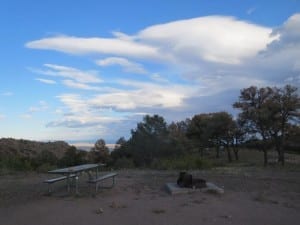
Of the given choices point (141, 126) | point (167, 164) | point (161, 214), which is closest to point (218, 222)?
point (161, 214)

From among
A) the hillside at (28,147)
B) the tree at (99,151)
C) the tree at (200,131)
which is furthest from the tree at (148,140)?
the tree at (200,131)

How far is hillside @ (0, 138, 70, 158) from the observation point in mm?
37678

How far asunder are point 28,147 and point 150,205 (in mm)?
35139

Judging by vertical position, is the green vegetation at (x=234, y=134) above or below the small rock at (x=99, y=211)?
above

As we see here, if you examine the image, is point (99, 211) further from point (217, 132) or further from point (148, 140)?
point (217, 132)

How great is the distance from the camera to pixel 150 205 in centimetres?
789

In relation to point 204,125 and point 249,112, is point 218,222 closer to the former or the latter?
point 249,112

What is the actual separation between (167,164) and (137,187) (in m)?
6.66

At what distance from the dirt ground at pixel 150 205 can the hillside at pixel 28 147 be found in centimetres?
2760

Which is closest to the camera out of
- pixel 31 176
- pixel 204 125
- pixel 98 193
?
pixel 98 193

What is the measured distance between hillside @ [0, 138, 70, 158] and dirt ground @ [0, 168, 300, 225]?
90.5 ft

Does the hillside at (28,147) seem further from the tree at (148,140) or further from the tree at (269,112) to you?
the tree at (269,112)

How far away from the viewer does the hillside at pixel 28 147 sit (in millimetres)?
37678

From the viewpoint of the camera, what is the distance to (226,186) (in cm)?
1045
